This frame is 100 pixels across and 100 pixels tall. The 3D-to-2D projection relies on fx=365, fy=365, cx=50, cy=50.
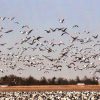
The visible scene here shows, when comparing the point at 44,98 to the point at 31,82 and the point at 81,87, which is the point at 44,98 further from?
the point at 31,82

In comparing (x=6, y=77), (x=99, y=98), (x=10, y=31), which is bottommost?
(x=99, y=98)

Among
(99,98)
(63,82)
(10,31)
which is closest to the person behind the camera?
(99,98)

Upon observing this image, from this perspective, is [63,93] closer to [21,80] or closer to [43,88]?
[43,88]

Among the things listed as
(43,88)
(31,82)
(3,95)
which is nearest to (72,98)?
(43,88)

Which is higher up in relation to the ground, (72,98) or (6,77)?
(6,77)

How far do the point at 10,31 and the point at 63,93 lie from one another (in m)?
4.44

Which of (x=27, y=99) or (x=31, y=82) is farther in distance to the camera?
(x=31, y=82)

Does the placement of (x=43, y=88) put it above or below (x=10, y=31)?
below

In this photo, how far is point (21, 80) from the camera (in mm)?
13312

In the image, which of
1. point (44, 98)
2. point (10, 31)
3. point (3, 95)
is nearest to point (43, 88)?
point (44, 98)

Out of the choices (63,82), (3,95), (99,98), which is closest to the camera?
(99,98)

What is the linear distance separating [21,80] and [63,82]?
5.10 ft

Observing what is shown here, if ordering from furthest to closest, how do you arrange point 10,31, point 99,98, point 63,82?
1. point 10,31
2. point 63,82
3. point 99,98

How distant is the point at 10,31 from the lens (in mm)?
14125
